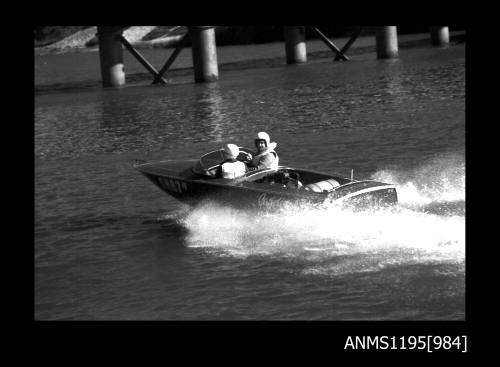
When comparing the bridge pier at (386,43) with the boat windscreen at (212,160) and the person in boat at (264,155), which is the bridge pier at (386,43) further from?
the person in boat at (264,155)

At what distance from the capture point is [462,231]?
17766 millimetres

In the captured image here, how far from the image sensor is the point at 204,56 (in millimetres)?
53875

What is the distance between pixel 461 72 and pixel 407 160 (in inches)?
933

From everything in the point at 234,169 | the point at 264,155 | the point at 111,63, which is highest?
the point at 111,63

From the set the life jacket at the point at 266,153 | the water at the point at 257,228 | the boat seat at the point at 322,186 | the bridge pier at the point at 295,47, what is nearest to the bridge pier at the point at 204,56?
the bridge pier at the point at 295,47

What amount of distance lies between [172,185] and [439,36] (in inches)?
2034

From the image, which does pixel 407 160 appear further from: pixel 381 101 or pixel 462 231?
pixel 381 101

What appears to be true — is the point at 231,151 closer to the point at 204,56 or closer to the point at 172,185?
the point at 172,185

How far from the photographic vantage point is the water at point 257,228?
50.6 feet

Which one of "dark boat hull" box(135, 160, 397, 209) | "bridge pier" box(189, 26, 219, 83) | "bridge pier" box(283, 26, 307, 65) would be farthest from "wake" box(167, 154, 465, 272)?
"bridge pier" box(283, 26, 307, 65)

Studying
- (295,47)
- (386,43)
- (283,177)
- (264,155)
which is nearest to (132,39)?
(295,47)

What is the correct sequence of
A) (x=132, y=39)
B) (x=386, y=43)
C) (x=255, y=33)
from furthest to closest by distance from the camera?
(x=132, y=39) < (x=255, y=33) < (x=386, y=43)
